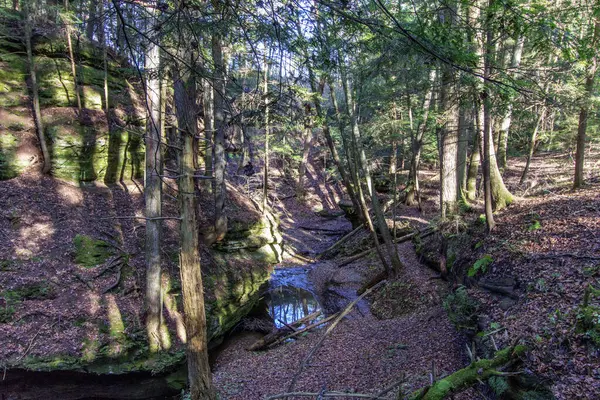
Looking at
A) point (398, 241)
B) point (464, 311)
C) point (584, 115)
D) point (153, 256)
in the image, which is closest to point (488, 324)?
point (464, 311)

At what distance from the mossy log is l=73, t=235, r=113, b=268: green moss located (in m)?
8.91

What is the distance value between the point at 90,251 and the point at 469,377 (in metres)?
9.80

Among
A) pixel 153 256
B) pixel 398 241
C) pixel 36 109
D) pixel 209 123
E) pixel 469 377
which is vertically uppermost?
pixel 36 109

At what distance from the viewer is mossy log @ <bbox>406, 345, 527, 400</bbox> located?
429cm

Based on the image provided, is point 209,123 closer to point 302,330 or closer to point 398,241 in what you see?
point 302,330

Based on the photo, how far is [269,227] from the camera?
1705 cm

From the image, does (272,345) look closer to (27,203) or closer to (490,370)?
(490,370)

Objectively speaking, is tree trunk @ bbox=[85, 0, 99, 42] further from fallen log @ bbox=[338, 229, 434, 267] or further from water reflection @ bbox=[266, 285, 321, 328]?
fallen log @ bbox=[338, 229, 434, 267]

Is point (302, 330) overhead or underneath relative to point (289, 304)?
overhead

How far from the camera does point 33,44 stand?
13.3 meters

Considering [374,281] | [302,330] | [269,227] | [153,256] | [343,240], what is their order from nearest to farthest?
Result: [153,256], [302,330], [374,281], [269,227], [343,240]

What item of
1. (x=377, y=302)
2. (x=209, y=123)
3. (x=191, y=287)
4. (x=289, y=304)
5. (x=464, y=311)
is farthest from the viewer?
(x=209, y=123)

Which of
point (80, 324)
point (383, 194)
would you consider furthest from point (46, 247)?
point (383, 194)

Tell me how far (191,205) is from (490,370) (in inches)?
194
